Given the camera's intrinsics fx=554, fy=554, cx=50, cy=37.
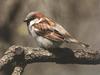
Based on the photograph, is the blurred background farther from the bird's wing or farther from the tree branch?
the tree branch

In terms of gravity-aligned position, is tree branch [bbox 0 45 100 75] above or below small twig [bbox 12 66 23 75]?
above

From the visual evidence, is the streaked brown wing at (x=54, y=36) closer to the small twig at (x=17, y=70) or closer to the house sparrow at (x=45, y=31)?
the house sparrow at (x=45, y=31)

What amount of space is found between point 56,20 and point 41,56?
3.94 m

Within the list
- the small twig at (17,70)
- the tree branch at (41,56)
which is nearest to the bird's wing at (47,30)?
the tree branch at (41,56)

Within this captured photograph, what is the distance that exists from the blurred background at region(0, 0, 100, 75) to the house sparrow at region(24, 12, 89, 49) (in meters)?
2.33

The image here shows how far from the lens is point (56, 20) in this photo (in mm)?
8820

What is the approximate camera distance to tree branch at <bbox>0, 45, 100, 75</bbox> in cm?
477

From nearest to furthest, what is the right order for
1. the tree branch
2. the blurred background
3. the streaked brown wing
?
the tree branch → the streaked brown wing → the blurred background

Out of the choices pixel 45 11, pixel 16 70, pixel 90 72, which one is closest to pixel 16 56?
pixel 16 70

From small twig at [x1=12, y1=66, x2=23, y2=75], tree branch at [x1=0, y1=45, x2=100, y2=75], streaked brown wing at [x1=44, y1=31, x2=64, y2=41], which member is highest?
streaked brown wing at [x1=44, y1=31, x2=64, y2=41]

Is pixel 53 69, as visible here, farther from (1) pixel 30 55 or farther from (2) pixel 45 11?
(1) pixel 30 55

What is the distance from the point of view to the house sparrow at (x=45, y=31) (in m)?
5.21

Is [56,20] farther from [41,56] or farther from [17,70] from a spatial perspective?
[17,70]

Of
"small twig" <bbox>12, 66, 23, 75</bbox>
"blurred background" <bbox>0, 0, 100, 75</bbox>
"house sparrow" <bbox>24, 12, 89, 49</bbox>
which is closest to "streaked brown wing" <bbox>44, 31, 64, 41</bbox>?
"house sparrow" <bbox>24, 12, 89, 49</bbox>
